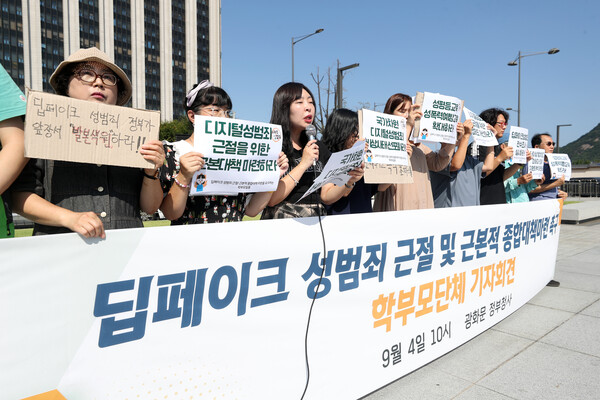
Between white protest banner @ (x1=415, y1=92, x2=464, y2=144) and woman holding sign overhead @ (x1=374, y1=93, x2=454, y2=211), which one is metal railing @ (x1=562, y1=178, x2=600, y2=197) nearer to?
white protest banner @ (x1=415, y1=92, x2=464, y2=144)

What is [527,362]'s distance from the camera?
2957mm

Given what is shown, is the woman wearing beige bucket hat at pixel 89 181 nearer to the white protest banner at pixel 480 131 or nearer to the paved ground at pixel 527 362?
the paved ground at pixel 527 362

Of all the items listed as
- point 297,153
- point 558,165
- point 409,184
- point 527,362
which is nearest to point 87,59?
point 297,153

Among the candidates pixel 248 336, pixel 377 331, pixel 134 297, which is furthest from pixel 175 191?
pixel 377 331


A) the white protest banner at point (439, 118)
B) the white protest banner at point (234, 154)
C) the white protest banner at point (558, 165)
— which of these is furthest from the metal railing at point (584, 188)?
the white protest banner at point (234, 154)

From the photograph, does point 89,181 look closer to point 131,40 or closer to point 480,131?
point 480,131

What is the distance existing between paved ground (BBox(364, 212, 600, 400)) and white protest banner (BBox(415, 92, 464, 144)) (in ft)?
5.65

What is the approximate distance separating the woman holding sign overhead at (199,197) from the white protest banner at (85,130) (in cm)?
31

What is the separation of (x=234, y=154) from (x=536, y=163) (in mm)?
4433

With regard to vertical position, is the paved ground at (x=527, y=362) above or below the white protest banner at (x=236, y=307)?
below

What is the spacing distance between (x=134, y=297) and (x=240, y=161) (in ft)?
2.78

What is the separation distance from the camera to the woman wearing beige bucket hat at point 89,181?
169 centimetres

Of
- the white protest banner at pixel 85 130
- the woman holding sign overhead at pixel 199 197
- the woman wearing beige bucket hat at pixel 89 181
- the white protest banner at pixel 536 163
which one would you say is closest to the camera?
the white protest banner at pixel 85 130

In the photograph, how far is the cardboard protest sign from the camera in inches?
110
